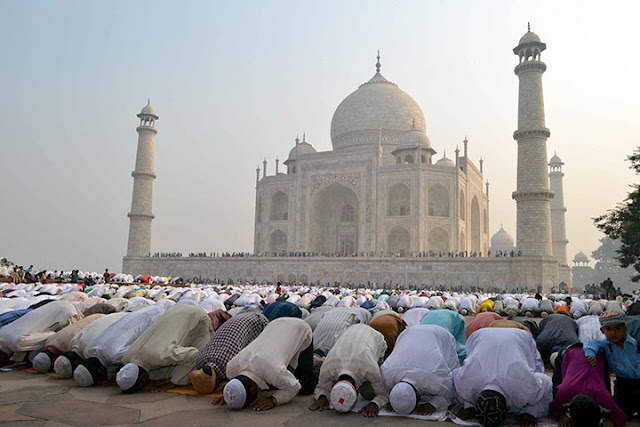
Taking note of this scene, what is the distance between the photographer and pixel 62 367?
5395 millimetres

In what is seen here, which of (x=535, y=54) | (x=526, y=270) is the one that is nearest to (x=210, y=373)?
(x=526, y=270)

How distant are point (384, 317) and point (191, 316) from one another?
2.34m

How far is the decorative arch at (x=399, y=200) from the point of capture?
31.2 metres

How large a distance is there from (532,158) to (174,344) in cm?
2134

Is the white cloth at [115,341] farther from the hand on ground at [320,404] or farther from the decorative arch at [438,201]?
the decorative arch at [438,201]

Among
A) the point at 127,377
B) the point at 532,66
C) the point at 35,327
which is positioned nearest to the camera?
the point at 127,377

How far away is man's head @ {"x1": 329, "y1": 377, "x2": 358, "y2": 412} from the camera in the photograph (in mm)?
4199

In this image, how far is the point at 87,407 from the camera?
433cm

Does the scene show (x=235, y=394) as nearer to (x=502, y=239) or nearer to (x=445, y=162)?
(x=445, y=162)

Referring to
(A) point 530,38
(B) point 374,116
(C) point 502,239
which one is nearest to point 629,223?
(A) point 530,38

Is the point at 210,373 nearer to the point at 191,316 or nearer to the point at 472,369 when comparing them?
the point at 191,316

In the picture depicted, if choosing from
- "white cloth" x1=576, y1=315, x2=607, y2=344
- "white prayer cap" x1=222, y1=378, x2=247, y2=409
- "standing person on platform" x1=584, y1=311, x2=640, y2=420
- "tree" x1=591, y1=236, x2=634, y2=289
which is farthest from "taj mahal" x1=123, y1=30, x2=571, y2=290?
"tree" x1=591, y1=236, x2=634, y2=289

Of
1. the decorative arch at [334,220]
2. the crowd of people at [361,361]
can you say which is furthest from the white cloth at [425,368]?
the decorative arch at [334,220]

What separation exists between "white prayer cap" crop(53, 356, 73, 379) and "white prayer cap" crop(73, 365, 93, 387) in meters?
0.39
